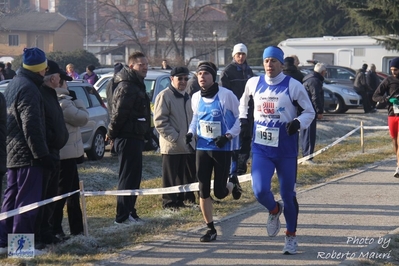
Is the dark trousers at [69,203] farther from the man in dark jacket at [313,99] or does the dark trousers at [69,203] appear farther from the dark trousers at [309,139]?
the dark trousers at [309,139]

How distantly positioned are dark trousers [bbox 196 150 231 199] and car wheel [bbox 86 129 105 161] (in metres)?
7.37

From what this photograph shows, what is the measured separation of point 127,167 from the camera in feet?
30.1

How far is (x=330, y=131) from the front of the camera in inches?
868

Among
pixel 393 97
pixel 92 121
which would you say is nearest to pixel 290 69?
pixel 393 97

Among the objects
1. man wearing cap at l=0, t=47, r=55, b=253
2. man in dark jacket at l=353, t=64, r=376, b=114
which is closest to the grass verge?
man wearing cap at l=0, t=47, r=55, b=253

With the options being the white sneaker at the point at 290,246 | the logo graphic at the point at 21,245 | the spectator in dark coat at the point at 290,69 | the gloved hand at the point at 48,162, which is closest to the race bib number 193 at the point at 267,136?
the white sneaker at the point at 290,246

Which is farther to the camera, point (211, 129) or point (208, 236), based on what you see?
point (211, 129)

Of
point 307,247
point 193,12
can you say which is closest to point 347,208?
point 307,247

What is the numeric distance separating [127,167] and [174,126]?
1065 millimetres

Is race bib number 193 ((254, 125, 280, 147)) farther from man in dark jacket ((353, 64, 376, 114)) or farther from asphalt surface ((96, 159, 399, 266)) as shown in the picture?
man in dark jacket ((353, 64, 376, 114))

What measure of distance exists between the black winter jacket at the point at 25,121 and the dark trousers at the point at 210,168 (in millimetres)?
1749

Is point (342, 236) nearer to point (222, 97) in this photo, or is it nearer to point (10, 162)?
point (222, 97)

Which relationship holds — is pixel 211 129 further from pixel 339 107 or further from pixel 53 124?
pixel 339 107

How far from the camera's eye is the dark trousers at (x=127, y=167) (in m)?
9.07
